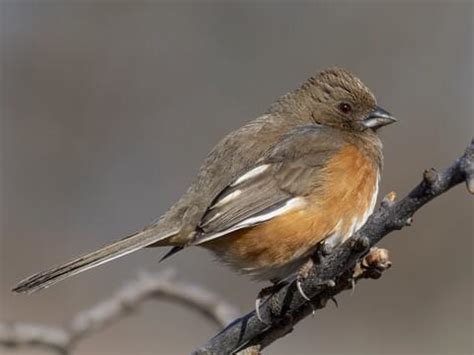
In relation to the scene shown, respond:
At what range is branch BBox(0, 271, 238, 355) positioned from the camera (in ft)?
15.5

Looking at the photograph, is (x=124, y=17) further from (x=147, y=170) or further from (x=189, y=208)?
(x=189, y=208)

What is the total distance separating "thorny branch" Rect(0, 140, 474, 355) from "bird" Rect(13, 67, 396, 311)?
0.27m

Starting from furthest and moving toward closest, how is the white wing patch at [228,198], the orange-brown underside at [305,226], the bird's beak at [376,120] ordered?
the bird's beak at [376,120], the white wing patch at [228,198], the orange-brown underside at [305,226]

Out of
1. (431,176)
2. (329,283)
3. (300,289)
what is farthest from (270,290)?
(431,176)

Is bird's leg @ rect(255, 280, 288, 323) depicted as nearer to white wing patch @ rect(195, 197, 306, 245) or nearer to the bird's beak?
white wing patch @ rect(195, 197, 306, 245)

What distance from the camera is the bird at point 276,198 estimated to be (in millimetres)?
5250

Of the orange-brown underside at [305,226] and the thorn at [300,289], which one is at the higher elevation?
the orange-brown underside at [305,226]

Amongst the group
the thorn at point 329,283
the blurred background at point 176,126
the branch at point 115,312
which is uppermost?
the blurred background at point 176,126

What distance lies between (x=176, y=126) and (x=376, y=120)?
10.9 metres

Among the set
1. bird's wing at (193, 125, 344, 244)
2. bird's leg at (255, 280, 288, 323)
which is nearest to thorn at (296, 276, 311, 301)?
bird's leg at (255, 280, 288, 323)

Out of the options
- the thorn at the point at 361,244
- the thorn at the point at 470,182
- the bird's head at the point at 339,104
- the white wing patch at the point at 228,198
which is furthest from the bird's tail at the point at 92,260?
the thorn at the point at 470,182

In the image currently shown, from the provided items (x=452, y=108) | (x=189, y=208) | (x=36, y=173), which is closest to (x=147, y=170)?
(x=36, y=173)

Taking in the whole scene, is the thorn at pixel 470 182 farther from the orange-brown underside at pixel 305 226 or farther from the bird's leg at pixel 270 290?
the orange-brown underside at pixel 305 226

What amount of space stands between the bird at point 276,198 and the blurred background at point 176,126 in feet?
22.8
